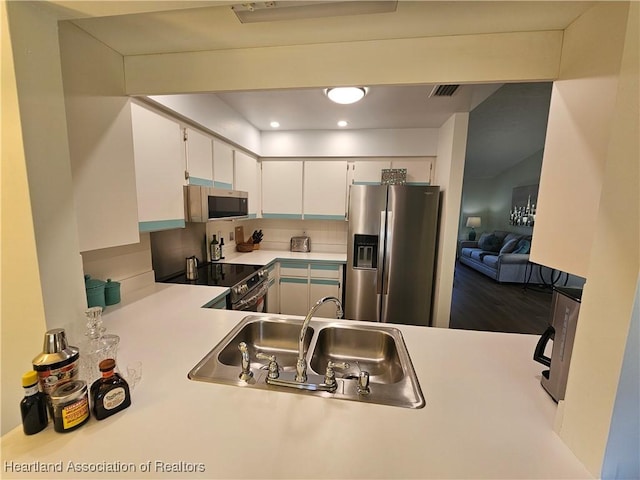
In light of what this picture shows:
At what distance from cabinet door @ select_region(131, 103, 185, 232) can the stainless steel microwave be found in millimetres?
62

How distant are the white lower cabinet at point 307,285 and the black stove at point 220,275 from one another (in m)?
0.59

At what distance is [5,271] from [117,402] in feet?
1.67

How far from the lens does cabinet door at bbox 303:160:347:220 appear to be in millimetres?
3189

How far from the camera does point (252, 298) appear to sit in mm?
2236

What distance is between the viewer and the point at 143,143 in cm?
145

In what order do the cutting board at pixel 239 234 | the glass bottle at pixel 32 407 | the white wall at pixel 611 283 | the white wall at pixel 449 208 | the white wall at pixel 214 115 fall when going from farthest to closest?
the cutting board at pixel 239 234 < the white wall at pixel 449 208 < the white wall at pixel 214 115 < the glass bottle at pixel 32 407 < the white wall at pixel 611 283

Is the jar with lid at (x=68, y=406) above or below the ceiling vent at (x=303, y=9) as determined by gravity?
below

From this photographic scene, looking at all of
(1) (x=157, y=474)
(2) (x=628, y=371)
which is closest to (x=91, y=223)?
(1) (x=157, y=474)

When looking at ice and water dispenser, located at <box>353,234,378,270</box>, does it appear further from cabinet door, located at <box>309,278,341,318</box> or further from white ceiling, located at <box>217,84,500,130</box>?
white ceiling, located at <box>217,84,500,130</box>

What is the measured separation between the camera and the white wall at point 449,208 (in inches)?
96.3

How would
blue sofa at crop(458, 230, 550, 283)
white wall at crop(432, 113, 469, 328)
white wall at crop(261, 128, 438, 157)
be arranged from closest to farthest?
1. white wall at crop(432, 113, 469, 328)
2. white wall at crop(261, 128, 438, 157)
3. blue sofa at crop(458, 230, 550, 283)

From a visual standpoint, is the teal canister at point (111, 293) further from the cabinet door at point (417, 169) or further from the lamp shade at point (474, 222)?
the lamp shade at point (474, 222)

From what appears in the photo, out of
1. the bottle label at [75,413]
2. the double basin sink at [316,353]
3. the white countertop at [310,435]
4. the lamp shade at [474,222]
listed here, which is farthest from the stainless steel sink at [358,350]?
the lamp shade at [474,222]

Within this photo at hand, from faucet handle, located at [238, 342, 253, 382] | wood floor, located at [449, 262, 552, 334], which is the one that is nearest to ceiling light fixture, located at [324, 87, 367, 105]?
faucet handle, located at [238, 342, 253, 382]
